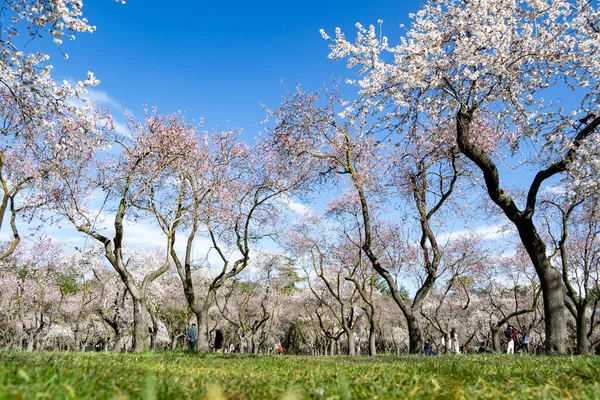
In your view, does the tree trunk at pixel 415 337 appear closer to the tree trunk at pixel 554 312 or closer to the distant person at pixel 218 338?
the tree trunk at pixel 554 312

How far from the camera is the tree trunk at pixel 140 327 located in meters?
15.5

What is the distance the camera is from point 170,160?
17562 mm

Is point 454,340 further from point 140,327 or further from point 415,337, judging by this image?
point 140,327

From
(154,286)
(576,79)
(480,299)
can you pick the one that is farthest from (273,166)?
(480,299)

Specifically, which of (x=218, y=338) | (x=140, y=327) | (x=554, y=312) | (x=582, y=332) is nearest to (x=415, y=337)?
(x=554, y=312)

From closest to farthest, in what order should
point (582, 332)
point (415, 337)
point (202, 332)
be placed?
point (415, 337)
point (582, 332)
point (202, 332)

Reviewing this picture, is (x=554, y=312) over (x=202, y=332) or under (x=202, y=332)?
Answer: over

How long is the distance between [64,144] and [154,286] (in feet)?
118

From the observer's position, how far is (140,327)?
16.0m

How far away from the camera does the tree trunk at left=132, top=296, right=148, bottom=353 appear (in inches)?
611

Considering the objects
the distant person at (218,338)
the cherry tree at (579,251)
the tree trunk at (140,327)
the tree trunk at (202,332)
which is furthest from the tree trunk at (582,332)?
the tree trunk at (140,327)

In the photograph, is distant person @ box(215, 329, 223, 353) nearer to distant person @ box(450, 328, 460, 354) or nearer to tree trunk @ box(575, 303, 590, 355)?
distant person @ box(450, 328, 460, 354)

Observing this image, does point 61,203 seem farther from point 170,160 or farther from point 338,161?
point 338,161

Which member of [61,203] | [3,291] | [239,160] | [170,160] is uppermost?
[239,160]
